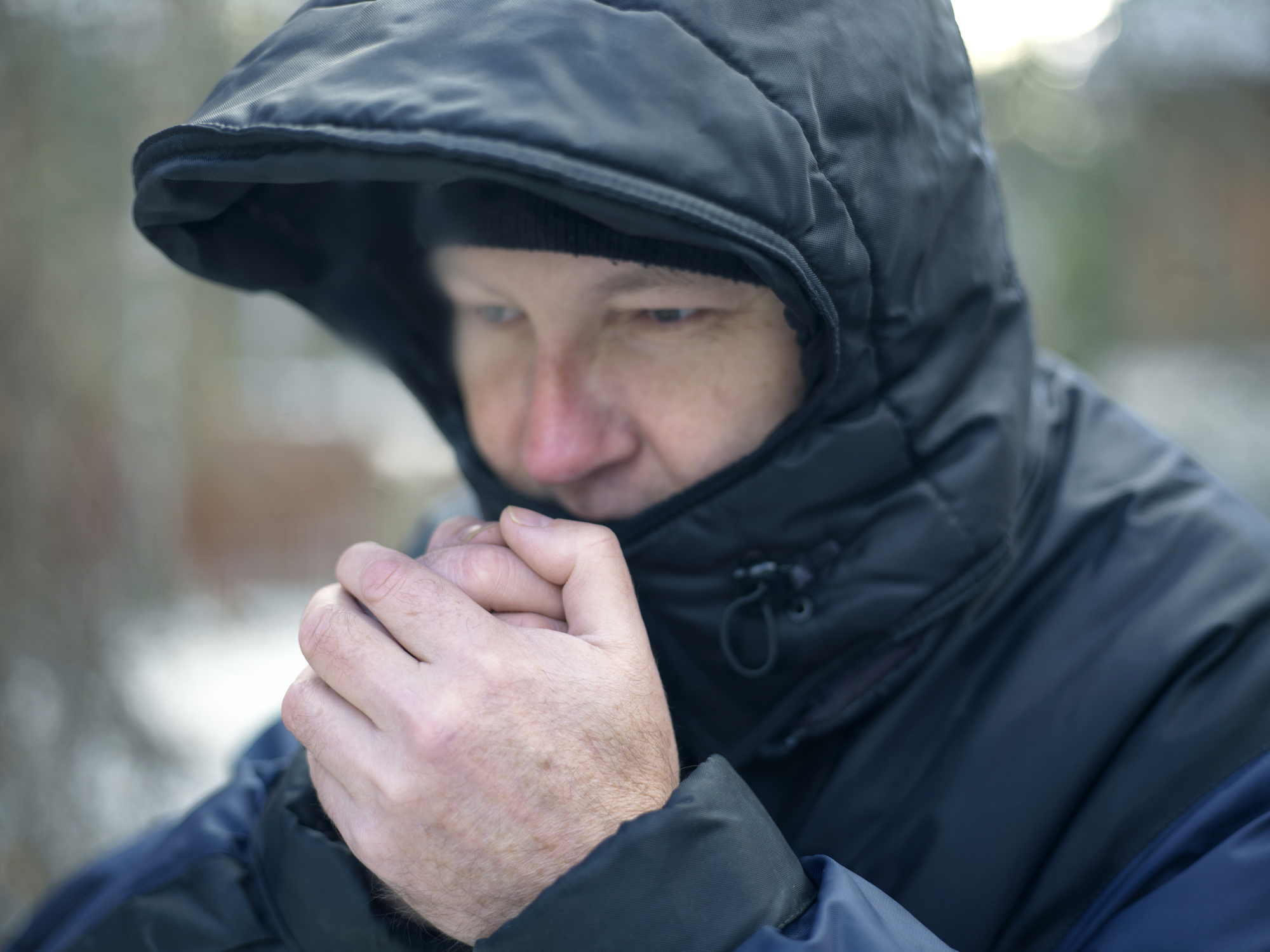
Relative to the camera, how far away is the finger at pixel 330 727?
91 centimetres

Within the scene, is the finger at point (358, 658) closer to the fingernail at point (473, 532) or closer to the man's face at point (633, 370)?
the fingernail at point (473, 532)

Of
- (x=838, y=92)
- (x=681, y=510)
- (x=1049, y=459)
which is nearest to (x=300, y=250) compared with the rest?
(x=681, y=510)

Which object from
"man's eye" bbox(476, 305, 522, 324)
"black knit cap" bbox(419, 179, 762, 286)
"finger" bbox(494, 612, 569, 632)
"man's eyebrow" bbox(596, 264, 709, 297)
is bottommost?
"finger" bbox(494, 612, 569, 632)

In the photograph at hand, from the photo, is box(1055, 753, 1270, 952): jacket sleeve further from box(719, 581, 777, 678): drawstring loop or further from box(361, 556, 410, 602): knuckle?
box(361, 556, 410, 602): knuckle

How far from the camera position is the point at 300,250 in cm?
161

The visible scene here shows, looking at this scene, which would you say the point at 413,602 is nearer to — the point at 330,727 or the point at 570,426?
the point at 330,727

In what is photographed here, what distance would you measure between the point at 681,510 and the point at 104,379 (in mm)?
2708

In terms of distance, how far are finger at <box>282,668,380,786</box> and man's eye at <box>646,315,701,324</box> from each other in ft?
2.28

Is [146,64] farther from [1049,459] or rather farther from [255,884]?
[1049,459]

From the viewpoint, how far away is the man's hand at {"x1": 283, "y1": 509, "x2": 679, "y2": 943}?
2.85 feet

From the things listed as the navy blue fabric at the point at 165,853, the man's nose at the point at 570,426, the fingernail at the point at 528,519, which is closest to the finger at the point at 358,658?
the fingernail at the point at 528,519

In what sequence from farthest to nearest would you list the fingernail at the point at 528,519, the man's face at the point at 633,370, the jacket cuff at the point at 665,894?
the man's face at the point at 633,370
the fingernail at the point at 528,519
the jacket cuff at the point at 665,894

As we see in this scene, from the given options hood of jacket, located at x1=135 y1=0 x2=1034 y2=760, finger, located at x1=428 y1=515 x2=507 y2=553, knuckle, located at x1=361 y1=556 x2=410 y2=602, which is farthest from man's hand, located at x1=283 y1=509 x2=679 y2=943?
hood of jacket, located at x1=135 y1=0 x2=1034 y2=760

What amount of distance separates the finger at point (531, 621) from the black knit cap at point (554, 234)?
0.50 meters
